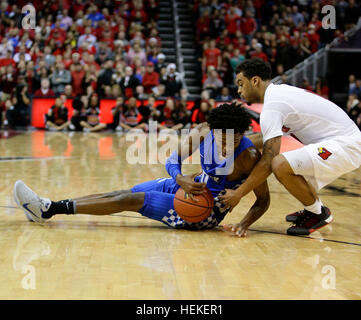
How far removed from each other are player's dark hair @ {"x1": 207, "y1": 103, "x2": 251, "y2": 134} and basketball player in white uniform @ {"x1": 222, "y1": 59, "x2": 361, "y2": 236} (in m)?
0.21

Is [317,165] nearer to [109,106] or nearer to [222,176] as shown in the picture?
[222,176]

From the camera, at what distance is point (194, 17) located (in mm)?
18078

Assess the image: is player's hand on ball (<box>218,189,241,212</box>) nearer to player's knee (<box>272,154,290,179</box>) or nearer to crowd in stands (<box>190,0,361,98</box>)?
player's knee (<box>272,154,290,179</box>)

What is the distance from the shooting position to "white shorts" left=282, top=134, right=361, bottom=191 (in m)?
4.03

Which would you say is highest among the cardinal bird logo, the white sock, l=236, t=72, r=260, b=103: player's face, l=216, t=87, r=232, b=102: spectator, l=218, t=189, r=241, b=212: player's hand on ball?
l=236, t=72, r=260, b=103: player's face

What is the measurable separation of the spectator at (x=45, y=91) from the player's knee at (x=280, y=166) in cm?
1197

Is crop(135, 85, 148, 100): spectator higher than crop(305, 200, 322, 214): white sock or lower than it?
lower

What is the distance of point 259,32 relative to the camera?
1638 centimetres

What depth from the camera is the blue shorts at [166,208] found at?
396 cm

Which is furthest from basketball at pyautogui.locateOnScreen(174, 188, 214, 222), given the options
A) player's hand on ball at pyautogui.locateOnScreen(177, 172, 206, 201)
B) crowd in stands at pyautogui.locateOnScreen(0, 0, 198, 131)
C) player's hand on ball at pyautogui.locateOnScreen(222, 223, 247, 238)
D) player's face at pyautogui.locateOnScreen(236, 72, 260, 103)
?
crowd in stands at pyautogui.locateOnScreen(0, 0, 198, 131)

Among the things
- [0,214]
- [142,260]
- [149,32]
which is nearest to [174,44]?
[149,32]

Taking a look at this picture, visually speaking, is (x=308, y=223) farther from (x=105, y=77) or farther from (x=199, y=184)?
(x=105, y=77)

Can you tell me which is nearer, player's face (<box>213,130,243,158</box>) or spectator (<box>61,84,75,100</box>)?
player's face (<box>213,130,243,158</box>)

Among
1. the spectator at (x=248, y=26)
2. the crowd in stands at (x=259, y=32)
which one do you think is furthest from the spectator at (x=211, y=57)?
the spectator at (x=248, y=26)
